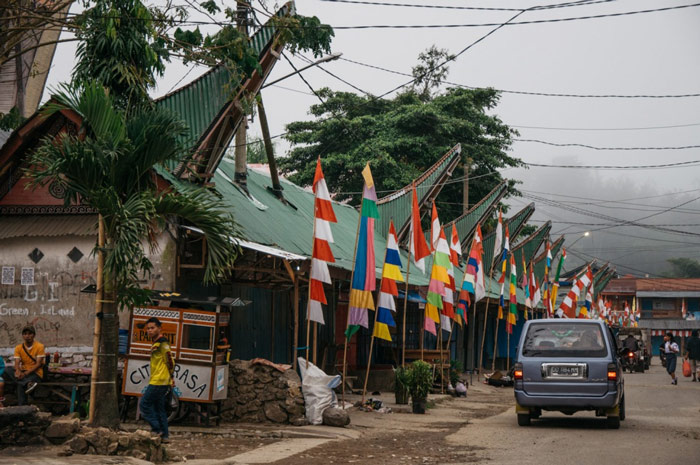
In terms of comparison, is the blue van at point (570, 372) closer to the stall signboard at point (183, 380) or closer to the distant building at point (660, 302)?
the stall signboard at point (183, 380)

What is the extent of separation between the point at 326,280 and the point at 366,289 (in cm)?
138

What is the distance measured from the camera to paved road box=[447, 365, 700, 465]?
1154cm

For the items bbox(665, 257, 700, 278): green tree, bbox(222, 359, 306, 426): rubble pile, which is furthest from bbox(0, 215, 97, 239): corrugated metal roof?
bbox(665, 257, 700, 278): green tree

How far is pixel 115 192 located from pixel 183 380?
154 inches

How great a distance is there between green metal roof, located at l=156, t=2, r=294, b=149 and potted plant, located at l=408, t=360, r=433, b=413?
21.2 ft

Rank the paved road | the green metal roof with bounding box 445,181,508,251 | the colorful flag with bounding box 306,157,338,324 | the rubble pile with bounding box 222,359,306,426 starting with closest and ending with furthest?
the paved road → the rubble pile with bounding box 222,359,306,426 → the colorful flag with bounding box 306,157,338,324 → the green metal roof with bounding box 445,181,508,251

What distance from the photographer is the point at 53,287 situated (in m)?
16.2

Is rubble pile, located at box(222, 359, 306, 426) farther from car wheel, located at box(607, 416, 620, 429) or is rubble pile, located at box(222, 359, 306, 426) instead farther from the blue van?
car wheel, located at box(607, 416, 620, 429)

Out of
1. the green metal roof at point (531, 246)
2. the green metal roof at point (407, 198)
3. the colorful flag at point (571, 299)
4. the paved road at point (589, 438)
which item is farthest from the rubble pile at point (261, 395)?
the green metal roof at point (531, 246)

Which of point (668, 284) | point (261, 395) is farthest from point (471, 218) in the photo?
point (668, 284)

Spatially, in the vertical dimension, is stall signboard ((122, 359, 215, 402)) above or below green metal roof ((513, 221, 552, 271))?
below

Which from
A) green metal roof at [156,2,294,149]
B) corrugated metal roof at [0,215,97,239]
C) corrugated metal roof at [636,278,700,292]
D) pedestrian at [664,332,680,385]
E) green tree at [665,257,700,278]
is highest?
green tree at [665,257,700,278]

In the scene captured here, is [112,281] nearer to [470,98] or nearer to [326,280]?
[326,280]

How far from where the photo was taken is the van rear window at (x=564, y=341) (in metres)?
15.8
